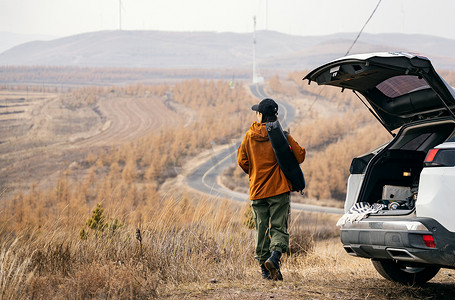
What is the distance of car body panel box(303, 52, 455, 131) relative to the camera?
5.20 m

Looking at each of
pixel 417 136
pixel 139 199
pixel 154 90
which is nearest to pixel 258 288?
pixel 417 136

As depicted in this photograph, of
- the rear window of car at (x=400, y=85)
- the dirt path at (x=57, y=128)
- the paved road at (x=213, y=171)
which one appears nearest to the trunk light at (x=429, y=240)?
the rear window of car at (x=400, y=85)

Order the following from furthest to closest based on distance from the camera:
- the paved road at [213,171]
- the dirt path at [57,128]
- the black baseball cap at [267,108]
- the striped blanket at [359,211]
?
the dirt path at [57,128]
the paved road at [213,171]
the black baseball cap at [267,108]
the striped blanket at [359,211]

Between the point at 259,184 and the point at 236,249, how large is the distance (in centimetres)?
220

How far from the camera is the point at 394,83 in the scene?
6.28 meters

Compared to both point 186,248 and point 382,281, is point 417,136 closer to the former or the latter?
point 382,281

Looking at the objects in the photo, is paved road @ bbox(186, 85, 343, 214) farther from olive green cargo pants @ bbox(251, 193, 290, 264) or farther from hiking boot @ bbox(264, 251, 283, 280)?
hiking boot @ bbox(264, 251, 283, 280)

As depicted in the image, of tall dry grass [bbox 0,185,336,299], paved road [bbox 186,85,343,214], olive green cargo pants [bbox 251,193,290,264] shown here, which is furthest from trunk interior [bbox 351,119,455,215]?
paved road [bbox 186,85,343,214]

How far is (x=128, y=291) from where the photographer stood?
546cm

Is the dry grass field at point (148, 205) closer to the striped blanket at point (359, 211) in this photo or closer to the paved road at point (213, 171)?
the striped blanket at point (359, 211)

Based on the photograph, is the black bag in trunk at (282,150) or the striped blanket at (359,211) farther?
the black bag in trunk at (282,150)

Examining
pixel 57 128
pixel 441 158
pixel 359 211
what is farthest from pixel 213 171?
pixel 441 158

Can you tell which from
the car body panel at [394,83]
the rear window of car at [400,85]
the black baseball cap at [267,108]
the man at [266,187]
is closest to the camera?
the car body panel at [394,83]

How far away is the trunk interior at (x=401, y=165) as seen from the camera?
6066 mm
